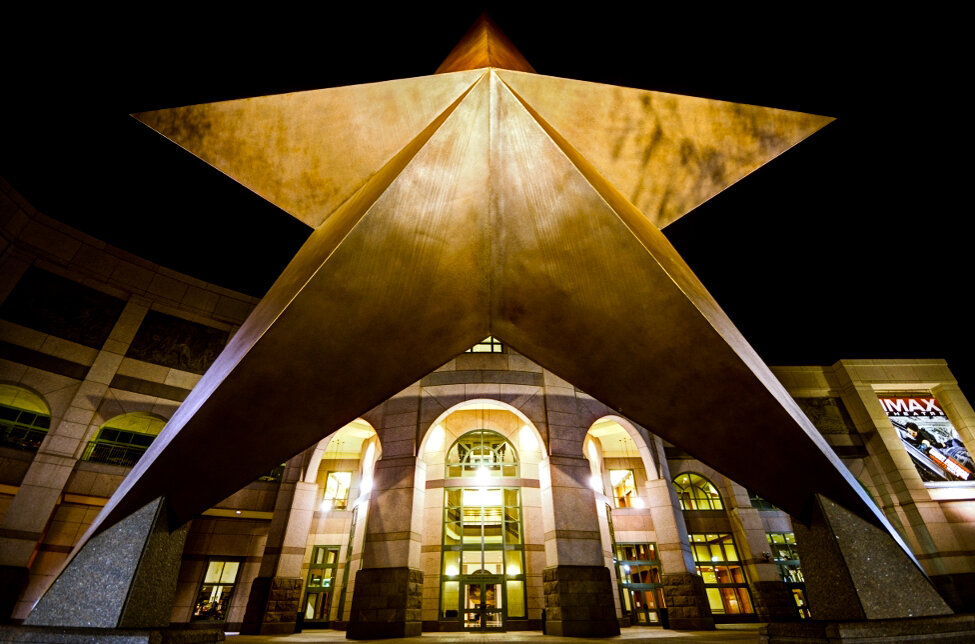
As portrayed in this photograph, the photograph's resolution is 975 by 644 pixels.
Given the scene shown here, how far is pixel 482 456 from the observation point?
1633 centimetres

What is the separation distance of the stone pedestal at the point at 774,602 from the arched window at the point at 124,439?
24.4 metres

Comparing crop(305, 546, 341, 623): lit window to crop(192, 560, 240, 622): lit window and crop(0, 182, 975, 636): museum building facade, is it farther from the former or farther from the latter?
crop(192, 560, 240, 622): lit window

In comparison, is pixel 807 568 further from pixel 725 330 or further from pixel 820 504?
pixel 725 330

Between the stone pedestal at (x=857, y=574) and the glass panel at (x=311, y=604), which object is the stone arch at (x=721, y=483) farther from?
the glass panel at (x=311, y=604)

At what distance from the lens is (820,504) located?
4395mm

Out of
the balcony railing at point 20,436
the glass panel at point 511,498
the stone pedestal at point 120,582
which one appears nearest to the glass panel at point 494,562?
the glass panel at point 511,498

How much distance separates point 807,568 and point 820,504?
720mm

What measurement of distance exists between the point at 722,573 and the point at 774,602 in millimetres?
2240

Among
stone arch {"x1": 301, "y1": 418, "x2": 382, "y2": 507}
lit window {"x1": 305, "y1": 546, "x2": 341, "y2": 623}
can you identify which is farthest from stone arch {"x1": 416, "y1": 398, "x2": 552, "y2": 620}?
lit window {"x1": 305, "y1": 546, "x2": 341, "y2": 623}

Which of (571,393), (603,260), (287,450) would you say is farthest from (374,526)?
(603,260)

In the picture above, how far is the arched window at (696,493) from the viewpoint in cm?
2039

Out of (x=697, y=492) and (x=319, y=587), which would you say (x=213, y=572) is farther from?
(x=697, y=492)

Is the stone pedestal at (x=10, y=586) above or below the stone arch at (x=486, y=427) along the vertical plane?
below

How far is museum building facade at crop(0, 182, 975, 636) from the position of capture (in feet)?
43.8
